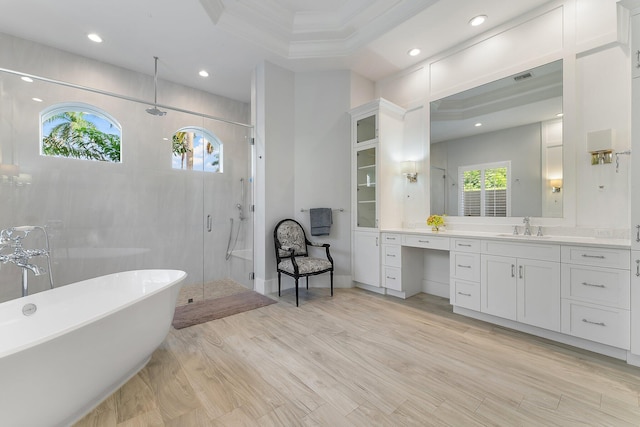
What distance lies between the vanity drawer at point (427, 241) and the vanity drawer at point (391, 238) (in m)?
0.07

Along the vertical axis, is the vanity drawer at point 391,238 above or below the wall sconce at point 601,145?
below

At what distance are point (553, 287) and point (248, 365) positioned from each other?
2524 millimetres

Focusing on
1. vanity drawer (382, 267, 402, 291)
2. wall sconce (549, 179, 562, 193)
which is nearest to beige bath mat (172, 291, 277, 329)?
vanity drawer (382, 267, 402, 291)

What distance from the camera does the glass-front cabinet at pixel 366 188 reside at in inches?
139

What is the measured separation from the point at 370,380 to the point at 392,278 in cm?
172

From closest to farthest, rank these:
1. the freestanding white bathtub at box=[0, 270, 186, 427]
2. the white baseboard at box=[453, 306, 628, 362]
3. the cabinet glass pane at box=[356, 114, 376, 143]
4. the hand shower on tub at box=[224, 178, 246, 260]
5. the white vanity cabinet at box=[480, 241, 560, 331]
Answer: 1. the freestanding white bathtub at box=[0, 270, 186, 427]
2. the white baseboard at box=[453, 306, 628, 362]
3. the white vanity cabinet at box=[480, 241, 560, 331]
4. the cabinet glass pane at box=[356, 114, 376, 143]
5. the hand shower on tub at box=[224, 178, 246, 260]

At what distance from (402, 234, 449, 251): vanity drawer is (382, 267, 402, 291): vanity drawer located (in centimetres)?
38

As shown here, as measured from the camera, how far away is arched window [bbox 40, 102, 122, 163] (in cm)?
284

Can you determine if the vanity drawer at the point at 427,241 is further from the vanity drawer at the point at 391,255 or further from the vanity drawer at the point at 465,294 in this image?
the vanity drawer at the point at 465,294

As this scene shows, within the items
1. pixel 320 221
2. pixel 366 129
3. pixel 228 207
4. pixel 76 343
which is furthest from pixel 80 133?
pixel 366 129

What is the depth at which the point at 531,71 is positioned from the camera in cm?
265

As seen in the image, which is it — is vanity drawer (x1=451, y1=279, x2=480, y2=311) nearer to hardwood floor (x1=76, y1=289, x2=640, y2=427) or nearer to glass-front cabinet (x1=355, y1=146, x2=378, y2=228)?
hardwood floor (x1=76, y1=289, x2=640, y2=427)

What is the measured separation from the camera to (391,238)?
3.31 m

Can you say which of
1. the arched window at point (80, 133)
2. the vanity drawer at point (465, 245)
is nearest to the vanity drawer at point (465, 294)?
the vanity drawer at point (465, 245)
